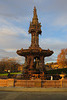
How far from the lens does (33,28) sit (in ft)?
83.8

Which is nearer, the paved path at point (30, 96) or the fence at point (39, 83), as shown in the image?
the paved path at point (30, 96)

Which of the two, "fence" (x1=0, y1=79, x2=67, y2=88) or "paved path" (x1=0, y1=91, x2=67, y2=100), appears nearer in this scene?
"paved path" (x1=0, y1=91, x2=67, y2=100)

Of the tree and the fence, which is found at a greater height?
the tree

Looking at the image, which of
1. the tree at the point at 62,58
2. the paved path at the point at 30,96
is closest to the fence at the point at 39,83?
the paved path at the point at 30,96

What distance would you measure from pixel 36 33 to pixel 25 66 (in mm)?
8782

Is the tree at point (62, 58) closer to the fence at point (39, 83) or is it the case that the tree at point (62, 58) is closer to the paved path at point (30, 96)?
the fence at point (39, 83)

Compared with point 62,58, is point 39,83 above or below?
below

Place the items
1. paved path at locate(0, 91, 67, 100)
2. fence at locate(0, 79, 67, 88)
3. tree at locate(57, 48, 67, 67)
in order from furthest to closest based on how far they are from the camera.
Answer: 1. tree at locate(57, 48, 67, 67)
2. fence at locate(0, 79, 67, 88)
3. paved path at locate(0, 91, 67, 100)

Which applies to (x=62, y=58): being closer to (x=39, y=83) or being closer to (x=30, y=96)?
(x=39, y=83)

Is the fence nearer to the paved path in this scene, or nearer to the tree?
the paved path

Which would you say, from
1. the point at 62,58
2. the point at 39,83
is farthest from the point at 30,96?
the point at 62,58

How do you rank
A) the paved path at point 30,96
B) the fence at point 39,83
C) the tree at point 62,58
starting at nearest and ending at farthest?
1. the paved path at point 30,96
2. the fence at point 39,83
3. the tree at point 62,58

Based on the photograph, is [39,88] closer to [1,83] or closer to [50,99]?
[50,99]

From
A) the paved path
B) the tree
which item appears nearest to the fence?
the paved path
